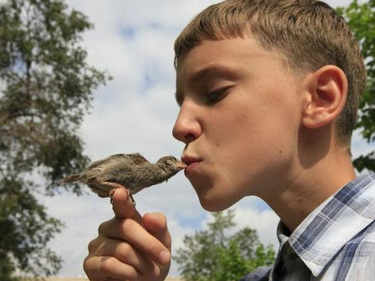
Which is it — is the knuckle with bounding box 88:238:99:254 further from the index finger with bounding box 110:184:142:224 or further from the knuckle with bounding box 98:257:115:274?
the index finger with bounding box 110:184:142:224

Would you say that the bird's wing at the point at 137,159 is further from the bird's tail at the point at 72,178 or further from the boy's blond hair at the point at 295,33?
the boy's blond hair at the point at 295,33

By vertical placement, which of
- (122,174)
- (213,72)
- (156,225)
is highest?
(213,72)

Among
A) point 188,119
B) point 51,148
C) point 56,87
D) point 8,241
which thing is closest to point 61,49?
point 56,87

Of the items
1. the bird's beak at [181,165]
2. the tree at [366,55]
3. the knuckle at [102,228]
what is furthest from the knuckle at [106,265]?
the tree at [366,55]

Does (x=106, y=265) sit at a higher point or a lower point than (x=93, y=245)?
lower

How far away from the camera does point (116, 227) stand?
2.39 metres

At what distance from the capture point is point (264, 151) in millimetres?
2379

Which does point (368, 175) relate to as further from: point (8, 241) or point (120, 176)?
point (8, 241)

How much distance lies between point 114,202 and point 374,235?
88cm

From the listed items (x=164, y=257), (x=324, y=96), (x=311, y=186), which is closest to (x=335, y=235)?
(x=311, y=186)

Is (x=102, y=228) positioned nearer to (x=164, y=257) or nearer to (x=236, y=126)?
(x=164, y=257)

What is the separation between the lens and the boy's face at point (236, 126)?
7.80 ft

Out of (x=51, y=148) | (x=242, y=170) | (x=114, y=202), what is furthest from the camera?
(x=51, y=148)

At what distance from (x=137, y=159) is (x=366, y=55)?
33.3 ft
